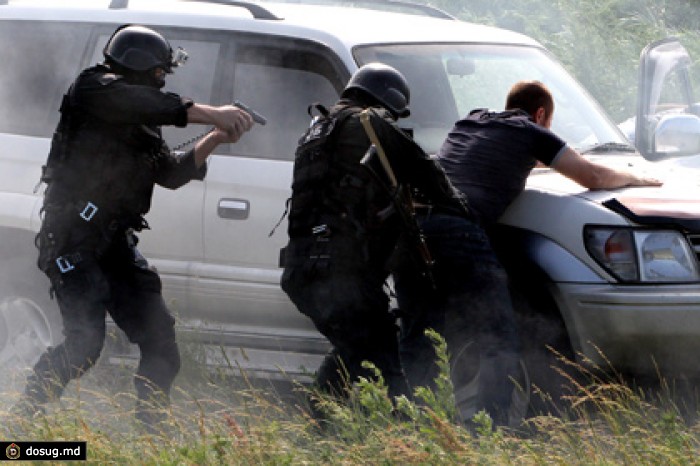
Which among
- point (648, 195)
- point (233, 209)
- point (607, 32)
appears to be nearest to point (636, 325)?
point (648, 195)

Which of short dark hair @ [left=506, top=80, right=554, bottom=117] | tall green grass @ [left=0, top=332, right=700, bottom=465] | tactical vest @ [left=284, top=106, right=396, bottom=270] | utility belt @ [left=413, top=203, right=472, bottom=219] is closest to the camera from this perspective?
tall green grass @ [left=0, top=332, right=700, bottom=465]

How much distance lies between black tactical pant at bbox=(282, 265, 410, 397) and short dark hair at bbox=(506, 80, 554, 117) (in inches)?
40.9

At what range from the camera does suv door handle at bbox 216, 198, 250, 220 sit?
240 inches

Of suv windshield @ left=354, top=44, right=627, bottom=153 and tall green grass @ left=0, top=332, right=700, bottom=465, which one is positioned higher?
suv windshield @ left=354, top=44, right=627, bottom=153

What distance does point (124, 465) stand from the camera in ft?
14.9

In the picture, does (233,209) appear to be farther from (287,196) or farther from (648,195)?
(648,195)

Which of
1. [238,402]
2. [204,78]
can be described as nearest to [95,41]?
[204,78]

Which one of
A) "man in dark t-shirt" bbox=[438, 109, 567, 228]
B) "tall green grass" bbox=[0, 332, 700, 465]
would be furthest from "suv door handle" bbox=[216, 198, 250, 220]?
"tall green grass" bbox=[0, 332, 700, 465]

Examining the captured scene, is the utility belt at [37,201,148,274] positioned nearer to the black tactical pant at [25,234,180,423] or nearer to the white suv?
the black tactical pant at [25,234,180,423]

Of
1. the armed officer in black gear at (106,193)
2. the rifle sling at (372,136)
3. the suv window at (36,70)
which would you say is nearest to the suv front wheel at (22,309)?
the suv window at (36,70)

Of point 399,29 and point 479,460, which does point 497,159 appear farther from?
point 479,460

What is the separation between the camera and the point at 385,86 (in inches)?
202

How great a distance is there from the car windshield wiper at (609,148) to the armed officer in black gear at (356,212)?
123cm

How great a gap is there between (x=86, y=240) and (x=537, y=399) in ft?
6.02
